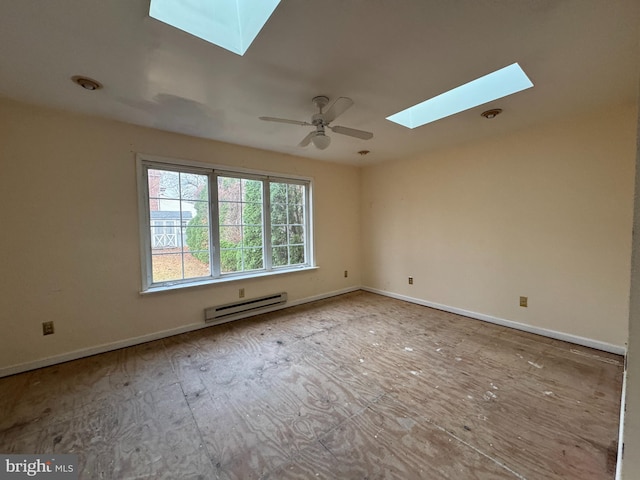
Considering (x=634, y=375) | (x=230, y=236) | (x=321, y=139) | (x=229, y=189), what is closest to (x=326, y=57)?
(x=321, y=139)

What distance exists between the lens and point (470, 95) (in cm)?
233

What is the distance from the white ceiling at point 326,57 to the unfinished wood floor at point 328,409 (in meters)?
2.32

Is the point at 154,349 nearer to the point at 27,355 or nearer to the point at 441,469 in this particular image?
the point at 27,355

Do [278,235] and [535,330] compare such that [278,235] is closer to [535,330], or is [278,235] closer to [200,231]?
[200,231]

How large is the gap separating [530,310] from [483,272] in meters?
0.62

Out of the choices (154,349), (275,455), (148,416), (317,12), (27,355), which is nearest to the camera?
(317,12)

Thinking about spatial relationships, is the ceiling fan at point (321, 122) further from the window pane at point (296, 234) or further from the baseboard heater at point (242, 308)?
the baseboard heater at point (242, 308)

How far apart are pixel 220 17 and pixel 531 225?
3.52 metres

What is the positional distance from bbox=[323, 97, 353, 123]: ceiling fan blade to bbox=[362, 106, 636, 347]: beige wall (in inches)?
70.1

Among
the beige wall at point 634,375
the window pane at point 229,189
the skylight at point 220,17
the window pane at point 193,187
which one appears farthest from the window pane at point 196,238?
the beige wall at point 634,375

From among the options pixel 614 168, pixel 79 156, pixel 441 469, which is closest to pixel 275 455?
pixel 441 469

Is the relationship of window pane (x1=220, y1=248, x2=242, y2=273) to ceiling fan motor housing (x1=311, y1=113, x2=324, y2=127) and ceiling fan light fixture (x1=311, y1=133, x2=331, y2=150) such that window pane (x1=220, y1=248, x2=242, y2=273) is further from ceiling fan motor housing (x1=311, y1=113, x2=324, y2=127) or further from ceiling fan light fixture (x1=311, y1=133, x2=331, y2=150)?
ceiling fan motor housing (x1=311, y1=113, x2=324, y2=127)

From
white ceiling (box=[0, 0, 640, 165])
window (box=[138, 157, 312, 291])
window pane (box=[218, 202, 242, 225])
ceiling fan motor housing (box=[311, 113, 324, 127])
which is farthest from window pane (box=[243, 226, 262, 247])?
ceiling fan motor housing (box=[311, 113, 324, 127])

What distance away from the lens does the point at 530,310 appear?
9.78 feet
